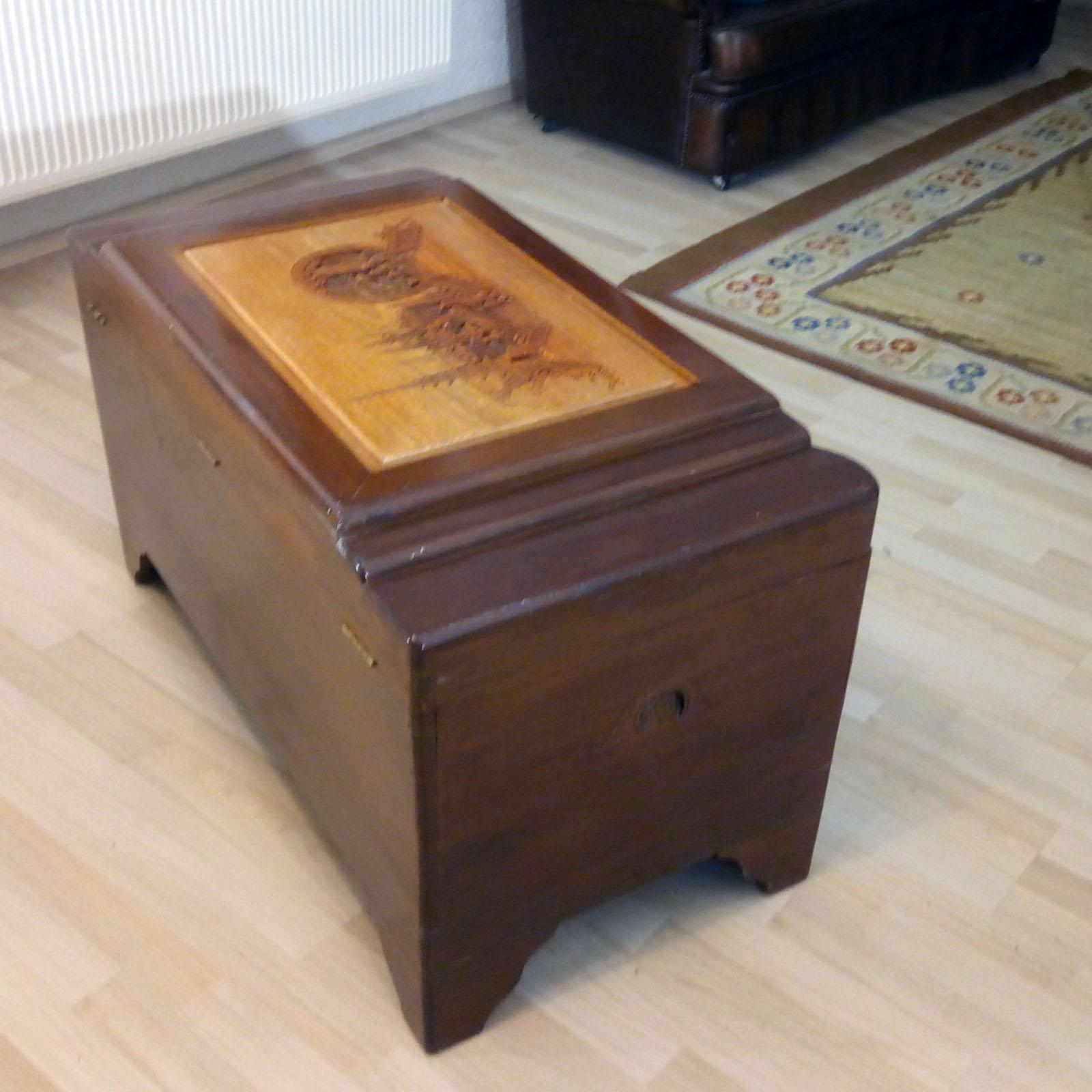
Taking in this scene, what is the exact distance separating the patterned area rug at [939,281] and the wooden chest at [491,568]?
106 centimetres

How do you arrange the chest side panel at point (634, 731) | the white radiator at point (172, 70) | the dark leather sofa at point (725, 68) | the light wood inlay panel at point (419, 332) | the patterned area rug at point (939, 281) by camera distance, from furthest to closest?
the dark leather sofa at point (725, 68) → the white radiator at point (172, 70) → the patterned area rug at point (939, 281) → the light wood inlay panel at point (419, 332) → the chest side panel at point (634, 731)

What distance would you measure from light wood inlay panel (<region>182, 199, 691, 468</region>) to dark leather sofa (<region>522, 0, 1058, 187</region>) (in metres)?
1.57

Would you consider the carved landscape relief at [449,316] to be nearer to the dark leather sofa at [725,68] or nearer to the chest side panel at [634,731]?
the chest side panel at [634,731]

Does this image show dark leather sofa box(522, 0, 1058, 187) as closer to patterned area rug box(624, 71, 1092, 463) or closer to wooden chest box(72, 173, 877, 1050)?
patterned area rug box(624, 71, 1092, 463)

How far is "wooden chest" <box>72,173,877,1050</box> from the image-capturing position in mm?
933

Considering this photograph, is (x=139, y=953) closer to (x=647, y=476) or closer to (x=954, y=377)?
(x=647, y=476)

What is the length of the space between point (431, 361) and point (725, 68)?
185 cm

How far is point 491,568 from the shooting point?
923 mm

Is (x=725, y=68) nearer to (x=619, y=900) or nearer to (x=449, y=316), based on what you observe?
(x=449, y=316)

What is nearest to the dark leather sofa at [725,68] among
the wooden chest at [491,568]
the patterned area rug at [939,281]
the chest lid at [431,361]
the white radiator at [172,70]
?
the patterned area rug at [939,281]

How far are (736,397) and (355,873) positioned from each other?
21.4 inches

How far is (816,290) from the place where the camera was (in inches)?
95.9

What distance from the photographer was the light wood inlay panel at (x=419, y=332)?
1057mm

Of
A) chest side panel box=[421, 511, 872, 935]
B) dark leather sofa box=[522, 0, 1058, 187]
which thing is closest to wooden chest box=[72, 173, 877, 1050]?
chest side panel box=[421, 511, 872, 935]
